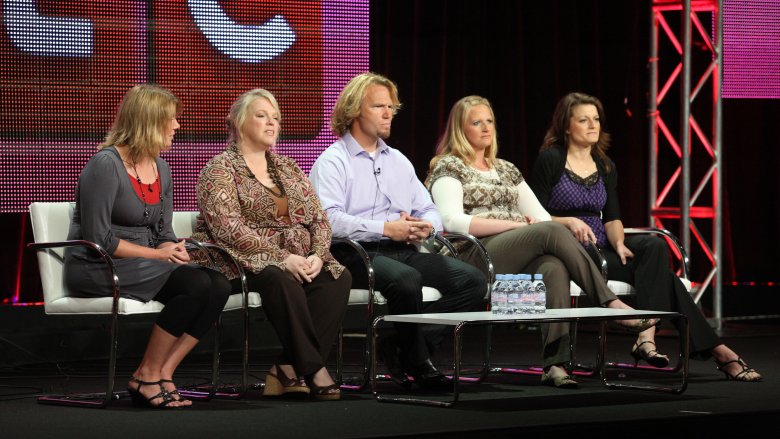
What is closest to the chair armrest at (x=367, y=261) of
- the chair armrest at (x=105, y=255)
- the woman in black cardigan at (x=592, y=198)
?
the chair armrest at (x=105, y=255)

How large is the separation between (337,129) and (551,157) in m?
0.95

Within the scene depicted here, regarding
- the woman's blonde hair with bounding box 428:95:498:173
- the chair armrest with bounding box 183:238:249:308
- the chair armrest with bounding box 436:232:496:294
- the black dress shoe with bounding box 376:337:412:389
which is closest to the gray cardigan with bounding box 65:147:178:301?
the chair armrest with bounding box 183:238:249:308

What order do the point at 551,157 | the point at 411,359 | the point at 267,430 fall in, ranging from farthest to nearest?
1. the point at 551,157
2. the point at 411,359
3. the point at 267,430

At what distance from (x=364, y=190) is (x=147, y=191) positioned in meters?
0.91

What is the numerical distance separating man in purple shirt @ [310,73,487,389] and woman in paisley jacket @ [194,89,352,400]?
174 millimetres

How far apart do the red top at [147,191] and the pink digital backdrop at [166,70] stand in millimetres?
1478

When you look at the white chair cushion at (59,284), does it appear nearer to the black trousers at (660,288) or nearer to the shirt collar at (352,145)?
the shirt collar at (352,145)

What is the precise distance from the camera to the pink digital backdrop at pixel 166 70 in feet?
17.7

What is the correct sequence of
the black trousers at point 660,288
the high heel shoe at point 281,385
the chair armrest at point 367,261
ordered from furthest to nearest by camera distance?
the black trousers at point 660,288, the chair armrest at point 367,261, the high heel shoe at point 281,385

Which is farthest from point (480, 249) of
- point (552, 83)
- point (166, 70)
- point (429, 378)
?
point (552, 83)

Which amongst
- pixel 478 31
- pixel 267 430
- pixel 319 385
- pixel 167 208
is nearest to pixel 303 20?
pixel 478 31

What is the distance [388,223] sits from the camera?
14.7 ft

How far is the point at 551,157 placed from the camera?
16.8 ft

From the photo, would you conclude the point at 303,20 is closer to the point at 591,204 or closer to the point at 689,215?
the point at 591,204
